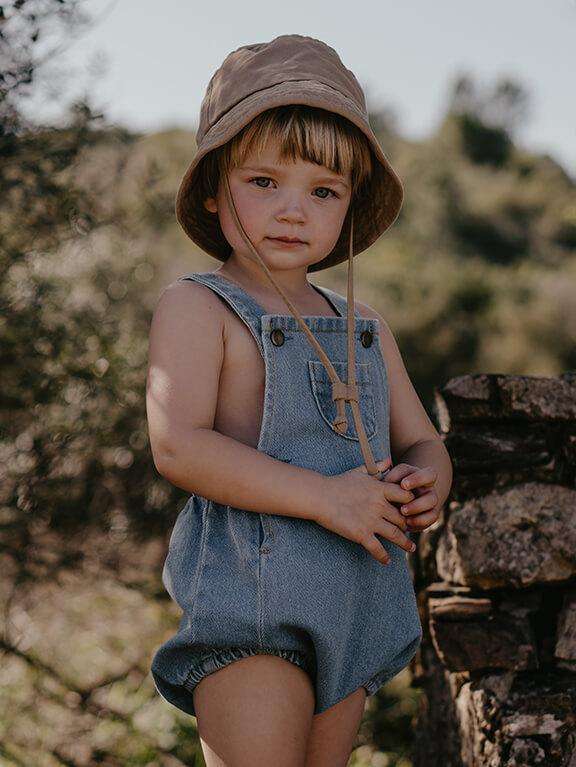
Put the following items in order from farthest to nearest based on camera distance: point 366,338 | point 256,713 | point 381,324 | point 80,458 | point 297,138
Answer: point 80,458
point 381,324
point 366,338
point 297,138
point 256,713

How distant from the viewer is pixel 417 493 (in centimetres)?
187

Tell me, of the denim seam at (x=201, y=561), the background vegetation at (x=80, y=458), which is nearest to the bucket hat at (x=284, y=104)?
the denim seam at (x=201, y=561)

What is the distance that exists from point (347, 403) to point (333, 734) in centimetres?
70

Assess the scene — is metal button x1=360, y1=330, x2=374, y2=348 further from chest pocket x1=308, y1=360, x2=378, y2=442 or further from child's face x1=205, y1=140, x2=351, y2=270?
child's face x1=205, y1=140, x2=351, y2=270

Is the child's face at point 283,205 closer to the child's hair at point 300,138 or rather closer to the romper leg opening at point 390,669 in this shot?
the child's hair at point 300,138

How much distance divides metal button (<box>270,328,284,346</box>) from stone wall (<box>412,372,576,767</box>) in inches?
29.6

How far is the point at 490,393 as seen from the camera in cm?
246

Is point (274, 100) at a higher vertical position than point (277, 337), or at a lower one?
higher

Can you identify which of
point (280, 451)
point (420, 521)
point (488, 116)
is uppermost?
point (488, 116)

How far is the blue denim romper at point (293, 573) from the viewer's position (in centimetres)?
174

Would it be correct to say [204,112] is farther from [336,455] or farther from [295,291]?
[336,455]

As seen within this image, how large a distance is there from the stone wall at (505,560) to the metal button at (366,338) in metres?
0.47

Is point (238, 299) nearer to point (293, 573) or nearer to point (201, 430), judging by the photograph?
point (201, 430)

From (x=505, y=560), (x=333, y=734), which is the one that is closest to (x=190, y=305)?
(x=333, y=734)
